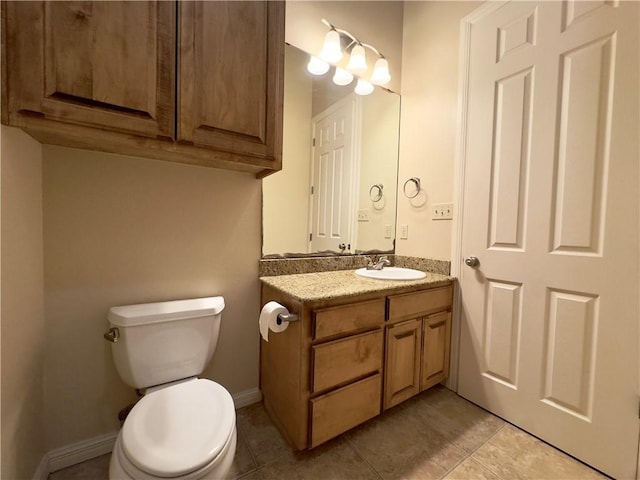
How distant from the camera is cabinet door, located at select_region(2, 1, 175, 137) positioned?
75cm

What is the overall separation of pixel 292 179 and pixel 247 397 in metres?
1.32

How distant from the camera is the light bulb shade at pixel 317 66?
1.64m

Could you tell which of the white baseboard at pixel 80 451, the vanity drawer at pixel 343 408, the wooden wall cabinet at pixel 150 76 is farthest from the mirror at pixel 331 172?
the white baseboard at pixel 80 451

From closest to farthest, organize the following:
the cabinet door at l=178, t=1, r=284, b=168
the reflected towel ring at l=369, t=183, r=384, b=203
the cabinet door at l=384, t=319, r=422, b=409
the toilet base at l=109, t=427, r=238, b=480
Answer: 1. the toilet base at l=109, t=427, r=238, b=480
2. the cabinet door at l=178, t=1, r=284, b=168
3. the cabinet door at l=384, t=319, r=422, b=409
4. the reflected towel ring at l=369, t=183, r=384, b=203

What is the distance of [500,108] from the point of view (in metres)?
1.46

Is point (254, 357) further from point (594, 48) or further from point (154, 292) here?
point (594, 48)

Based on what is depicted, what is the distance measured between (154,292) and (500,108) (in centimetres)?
201

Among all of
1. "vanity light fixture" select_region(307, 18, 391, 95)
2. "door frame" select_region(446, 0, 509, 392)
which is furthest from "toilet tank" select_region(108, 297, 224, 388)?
"vanity light fixture" select_region(307, 18, 391, 95)

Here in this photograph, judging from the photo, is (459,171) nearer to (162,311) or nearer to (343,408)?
(343,408)

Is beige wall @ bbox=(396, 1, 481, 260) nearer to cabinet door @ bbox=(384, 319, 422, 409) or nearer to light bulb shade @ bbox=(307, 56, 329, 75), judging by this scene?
cabinet door @ bbox=(384, 319, 422, 409)

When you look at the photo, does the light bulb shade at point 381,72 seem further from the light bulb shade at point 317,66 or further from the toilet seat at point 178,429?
the toilet seat at point 178,429

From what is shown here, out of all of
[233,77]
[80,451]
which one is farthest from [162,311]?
[233,77]

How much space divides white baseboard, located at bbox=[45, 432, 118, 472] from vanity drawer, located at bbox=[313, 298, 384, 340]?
1073 mm

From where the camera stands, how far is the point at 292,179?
1.66m
